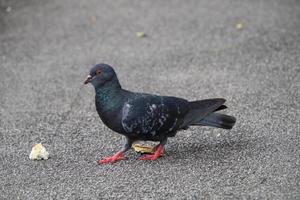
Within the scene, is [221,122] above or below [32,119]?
above

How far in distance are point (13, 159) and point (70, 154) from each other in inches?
21.4

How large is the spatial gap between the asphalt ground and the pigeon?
0.24 meters

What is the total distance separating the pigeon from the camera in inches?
202

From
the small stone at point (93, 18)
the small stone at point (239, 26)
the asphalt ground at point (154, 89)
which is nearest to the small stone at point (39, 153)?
the asphalt ground at point (154, 89)

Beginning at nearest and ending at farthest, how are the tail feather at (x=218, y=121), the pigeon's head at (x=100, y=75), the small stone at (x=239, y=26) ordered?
the pigeon's head at (x=100, y=75) < the tail feather at (x=218, y=121) < the small stone at (x=239, y=26)

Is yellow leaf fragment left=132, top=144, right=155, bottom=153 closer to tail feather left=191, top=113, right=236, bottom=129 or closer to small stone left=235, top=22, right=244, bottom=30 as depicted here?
tail feather left=191, top=113, right=236, bottom=129

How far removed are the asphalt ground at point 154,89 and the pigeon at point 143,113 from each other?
0.24 meters

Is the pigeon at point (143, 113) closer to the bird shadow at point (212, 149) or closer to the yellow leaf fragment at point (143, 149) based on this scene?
the yellow leaf fragment at point (143, 149)

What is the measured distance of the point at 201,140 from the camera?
5.72m

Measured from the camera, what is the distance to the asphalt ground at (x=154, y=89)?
4.88m

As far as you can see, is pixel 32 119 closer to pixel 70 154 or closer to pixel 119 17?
pixel 70 154

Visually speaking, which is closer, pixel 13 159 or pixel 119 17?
pixel 13 159

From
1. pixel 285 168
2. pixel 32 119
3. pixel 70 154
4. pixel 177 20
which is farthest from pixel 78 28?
pixel 285 168

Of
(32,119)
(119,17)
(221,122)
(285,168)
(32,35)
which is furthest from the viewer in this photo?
(119,17)
